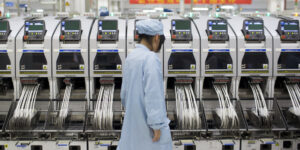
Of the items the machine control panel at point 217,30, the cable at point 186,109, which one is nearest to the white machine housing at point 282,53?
the machine control panel at point 217,30

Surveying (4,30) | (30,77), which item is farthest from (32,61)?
(4,30)

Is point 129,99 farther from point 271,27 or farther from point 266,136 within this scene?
point 271,27

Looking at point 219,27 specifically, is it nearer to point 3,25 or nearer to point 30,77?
point 30,77

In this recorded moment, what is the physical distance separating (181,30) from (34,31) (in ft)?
6.96

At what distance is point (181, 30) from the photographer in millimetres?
5133

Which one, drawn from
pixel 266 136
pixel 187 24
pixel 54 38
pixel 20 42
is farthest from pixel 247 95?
pixel 20 42

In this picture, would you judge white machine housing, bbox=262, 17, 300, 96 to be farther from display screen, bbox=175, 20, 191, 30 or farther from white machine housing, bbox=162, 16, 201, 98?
display screen, bbox=175, 20, 191, 30

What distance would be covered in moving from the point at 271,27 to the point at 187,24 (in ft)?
4.33

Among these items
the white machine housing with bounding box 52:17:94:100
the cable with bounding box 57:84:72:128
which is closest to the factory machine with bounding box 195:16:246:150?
the white machine housing with bounding box 52:17:94:100

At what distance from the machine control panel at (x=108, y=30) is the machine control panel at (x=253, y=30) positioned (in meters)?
1.88

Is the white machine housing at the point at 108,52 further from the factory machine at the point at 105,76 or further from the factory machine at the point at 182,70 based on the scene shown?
the factory machine at the point at 182,70

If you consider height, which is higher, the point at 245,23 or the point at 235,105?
the point at 245,23

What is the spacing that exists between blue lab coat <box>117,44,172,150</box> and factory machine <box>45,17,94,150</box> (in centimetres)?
188

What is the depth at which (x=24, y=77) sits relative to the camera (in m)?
5.05
